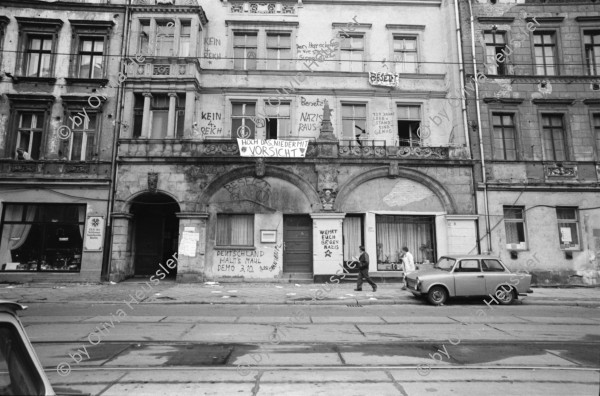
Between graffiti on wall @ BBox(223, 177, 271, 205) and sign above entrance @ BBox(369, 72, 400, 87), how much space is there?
8.34 m

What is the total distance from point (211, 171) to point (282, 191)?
370 centimetres

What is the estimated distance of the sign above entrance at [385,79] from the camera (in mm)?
20625

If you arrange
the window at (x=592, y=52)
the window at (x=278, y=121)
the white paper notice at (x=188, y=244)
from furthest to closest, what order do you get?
the window at (x=592, y=52) < the window at (x=278, y=121) < the white paper notice at (x=188, y=244)

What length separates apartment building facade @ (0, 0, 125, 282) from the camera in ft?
60.4

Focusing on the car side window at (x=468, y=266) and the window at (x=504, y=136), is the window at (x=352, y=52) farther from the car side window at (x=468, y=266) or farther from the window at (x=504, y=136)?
the car side window at (x=468, y=266)

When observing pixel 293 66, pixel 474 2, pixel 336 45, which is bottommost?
pixel 293 66

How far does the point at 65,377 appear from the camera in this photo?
545 centimetres

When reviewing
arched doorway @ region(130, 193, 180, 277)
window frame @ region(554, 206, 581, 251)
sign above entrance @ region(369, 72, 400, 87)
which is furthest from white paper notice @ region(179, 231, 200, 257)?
window frame @ region(554, 206, 581, 251)

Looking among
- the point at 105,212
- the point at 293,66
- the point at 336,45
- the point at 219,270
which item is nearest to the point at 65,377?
the point at 219,270

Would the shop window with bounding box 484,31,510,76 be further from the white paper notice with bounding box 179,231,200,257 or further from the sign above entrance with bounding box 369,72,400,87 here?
the white paper notice with bounding box 179,231,200,257

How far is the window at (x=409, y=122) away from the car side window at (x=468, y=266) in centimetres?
891

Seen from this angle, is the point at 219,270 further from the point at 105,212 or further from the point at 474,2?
the point at 474,2

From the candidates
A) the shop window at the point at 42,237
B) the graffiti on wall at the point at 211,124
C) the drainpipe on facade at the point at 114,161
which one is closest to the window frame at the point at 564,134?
the graffiti on wall at the point at 211,124

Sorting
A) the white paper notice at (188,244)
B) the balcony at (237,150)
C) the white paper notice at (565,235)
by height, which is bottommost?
the white paper notice at (188,244)
